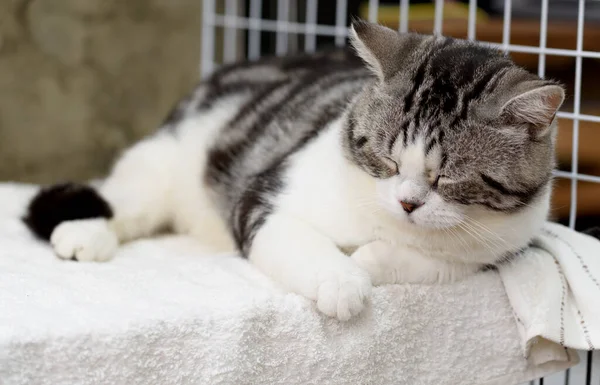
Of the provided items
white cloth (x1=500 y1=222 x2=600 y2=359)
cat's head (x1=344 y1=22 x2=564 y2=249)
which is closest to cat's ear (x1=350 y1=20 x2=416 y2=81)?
cat's head (x1=344 y1=22 x2=564 y2=249)

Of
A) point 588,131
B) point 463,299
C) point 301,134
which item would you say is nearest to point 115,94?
point 301,134

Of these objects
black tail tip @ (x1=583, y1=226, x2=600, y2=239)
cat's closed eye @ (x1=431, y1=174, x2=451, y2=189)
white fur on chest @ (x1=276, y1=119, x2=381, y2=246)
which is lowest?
black tail tip @ (x1=583, y1=226, x2=600, y2=239)

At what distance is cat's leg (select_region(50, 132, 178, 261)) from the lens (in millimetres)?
1584

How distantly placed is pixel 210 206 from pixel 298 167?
0.47 metres

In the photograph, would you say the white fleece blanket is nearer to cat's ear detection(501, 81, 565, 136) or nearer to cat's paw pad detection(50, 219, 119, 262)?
cat's paw pad detection(50, 219, 119, 262)

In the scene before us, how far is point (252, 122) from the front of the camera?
200 centimetres

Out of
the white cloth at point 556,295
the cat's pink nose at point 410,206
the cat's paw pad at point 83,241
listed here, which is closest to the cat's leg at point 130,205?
the cat's paw pad at point 83,241

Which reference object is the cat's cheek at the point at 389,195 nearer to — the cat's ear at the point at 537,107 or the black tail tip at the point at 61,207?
the cat's ear at the point at 537,107

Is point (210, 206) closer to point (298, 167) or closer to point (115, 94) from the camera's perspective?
point (298, 167)

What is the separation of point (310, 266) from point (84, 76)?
140 cm

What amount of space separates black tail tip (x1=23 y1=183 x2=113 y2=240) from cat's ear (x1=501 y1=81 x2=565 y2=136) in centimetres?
99

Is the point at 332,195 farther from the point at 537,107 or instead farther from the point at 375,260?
the point at 537,107

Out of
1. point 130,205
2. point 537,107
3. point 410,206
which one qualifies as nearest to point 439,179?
point 410,206

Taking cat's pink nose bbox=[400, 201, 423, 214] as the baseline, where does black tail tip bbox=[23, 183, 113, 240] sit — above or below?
below
